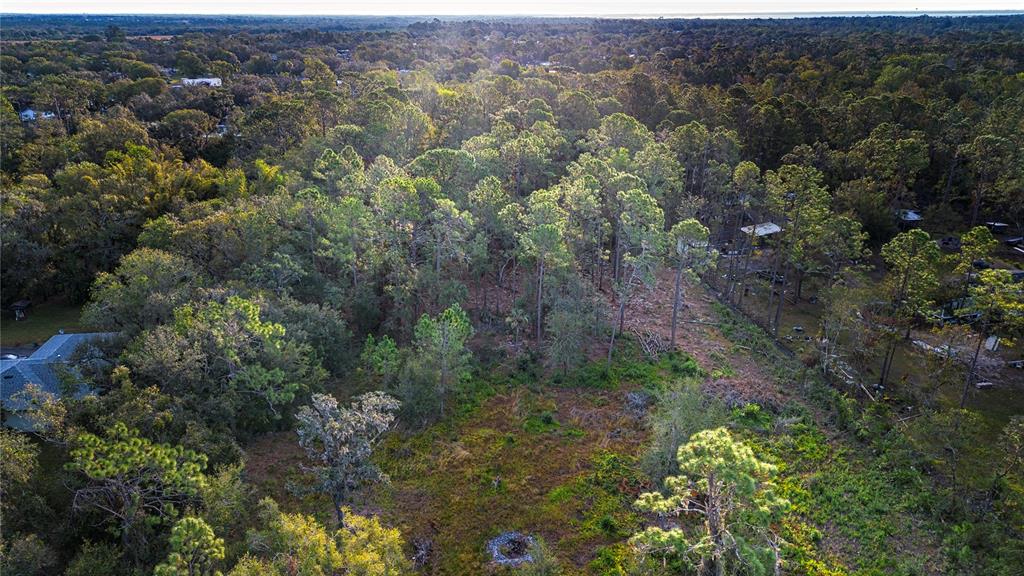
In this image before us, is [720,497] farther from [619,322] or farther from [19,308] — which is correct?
[19,308]

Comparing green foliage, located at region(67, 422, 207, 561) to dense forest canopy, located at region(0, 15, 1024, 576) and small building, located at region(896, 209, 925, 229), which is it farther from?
small building, located at region(896, 209, 925, 229)

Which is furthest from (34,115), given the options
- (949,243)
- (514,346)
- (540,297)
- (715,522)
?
(949,243)

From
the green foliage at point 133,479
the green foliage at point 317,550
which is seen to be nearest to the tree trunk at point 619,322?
the green foliage at point 317,550

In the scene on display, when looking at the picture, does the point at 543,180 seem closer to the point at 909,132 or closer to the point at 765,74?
the point at 909,132

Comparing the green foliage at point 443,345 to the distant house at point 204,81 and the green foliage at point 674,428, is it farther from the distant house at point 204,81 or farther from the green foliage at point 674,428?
the distant house at point 204,81

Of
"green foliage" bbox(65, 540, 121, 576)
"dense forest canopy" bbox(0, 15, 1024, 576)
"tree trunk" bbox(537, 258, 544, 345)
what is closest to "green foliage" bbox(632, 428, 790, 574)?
"dense forest canopy" bbox(0, 15, 1024, 576)

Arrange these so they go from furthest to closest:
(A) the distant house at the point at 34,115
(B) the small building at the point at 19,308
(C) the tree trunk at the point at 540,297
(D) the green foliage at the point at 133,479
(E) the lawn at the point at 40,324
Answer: (A) the distant house at the point at 34,115
(B) the small building at the point at 19,308
(E) the lawn at the point at 40,324
(C) the tree trunk at the point at 540,297
(D) the green foliage at the point at 133,479
